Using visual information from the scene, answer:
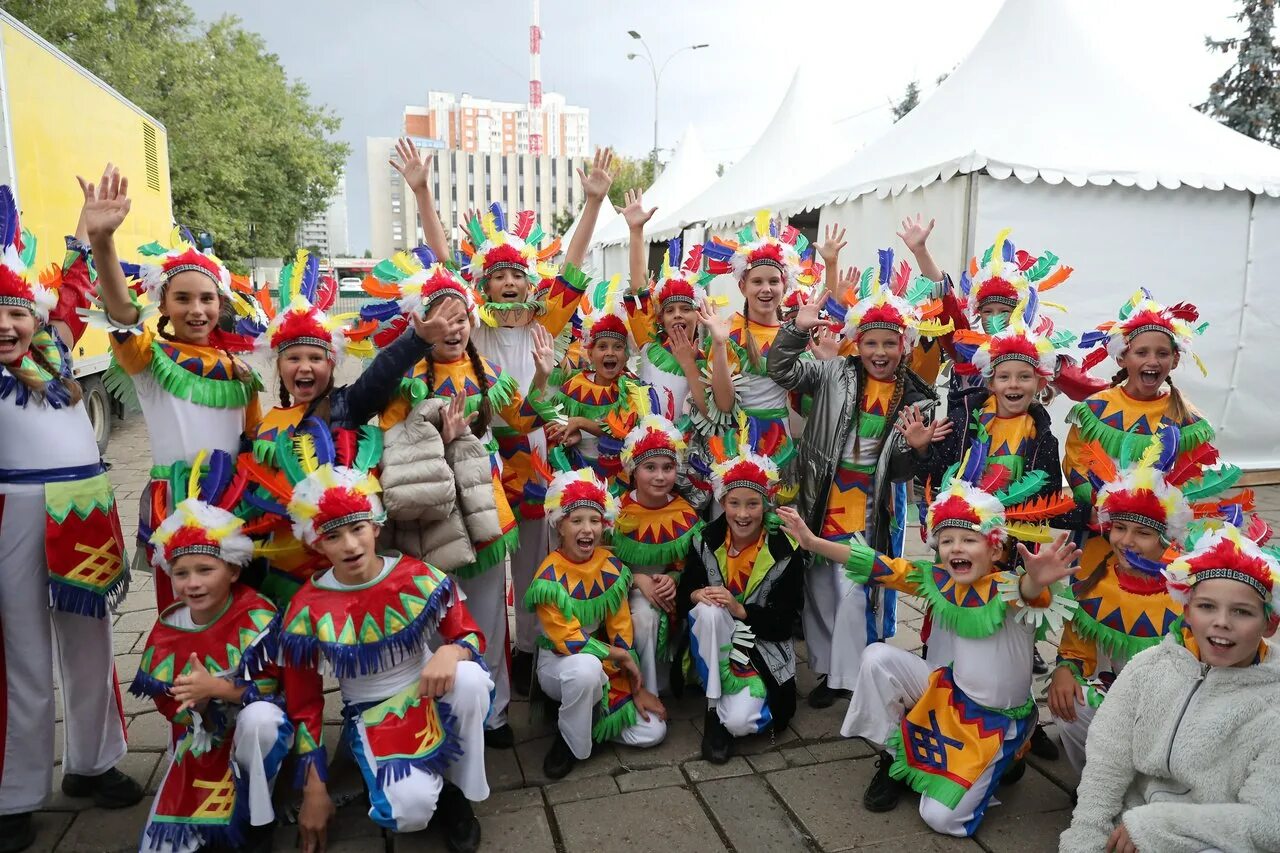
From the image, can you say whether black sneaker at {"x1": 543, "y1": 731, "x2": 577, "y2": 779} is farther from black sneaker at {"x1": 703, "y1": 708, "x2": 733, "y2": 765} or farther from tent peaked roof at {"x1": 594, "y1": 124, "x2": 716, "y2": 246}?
tent peaked roof at {"x1": 594, "y1": 124, "x2": 716, "y2": 246}

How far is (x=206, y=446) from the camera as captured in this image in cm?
275

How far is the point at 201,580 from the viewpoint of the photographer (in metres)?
2.47

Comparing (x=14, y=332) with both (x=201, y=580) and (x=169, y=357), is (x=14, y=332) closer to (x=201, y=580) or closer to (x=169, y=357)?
(x=169, y=357)

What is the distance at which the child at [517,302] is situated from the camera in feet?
11.6

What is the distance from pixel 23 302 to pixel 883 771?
3.23 m

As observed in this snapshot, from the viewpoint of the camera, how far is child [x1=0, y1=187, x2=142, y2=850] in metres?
2.54

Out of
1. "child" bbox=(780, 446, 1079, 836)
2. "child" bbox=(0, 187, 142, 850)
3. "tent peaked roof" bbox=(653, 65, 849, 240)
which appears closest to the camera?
"child" bbox=(0, 187, 142, 850)

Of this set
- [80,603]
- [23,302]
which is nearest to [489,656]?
[80,603]

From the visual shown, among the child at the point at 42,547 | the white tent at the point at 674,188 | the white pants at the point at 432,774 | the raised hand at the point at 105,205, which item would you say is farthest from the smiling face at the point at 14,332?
the white tent at the point at 674,188

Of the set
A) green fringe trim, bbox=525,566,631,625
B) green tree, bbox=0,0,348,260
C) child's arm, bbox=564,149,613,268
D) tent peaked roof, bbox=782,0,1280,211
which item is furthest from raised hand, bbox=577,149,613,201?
green tree, bbox=0,0,348,260

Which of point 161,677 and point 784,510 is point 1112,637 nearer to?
point 784,510

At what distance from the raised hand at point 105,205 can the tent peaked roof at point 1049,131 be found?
5.88m

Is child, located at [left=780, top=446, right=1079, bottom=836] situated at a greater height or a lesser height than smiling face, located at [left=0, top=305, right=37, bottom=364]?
lesser

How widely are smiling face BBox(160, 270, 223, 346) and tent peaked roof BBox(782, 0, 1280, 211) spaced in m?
5.71
